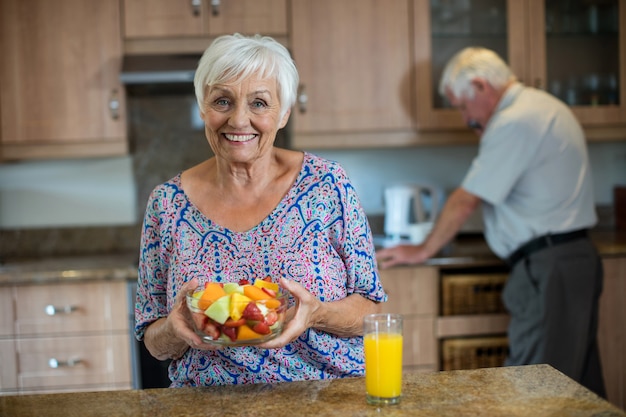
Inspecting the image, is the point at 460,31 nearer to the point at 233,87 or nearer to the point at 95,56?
the point at 95,56

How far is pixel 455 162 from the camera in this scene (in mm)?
3521

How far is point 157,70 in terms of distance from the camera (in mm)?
2949

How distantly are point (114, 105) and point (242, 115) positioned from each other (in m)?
1.65

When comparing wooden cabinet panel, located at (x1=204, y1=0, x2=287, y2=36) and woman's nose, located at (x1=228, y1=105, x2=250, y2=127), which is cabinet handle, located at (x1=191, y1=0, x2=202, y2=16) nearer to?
wooden cabinet panel, located at (x1=204, y1=0, x2=287, y2=36)

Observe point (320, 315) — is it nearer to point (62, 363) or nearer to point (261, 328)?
point (261, 328)

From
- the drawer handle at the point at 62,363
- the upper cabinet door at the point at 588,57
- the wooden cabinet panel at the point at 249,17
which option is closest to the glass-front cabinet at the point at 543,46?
the upper cabinet door at the point at 588,57

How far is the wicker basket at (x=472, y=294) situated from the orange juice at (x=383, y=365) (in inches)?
66.5

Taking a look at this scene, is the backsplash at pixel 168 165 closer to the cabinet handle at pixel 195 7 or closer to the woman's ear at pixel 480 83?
the cabinet handle at pixel 195 7

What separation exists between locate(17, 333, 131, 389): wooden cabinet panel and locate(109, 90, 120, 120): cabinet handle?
2.78ft

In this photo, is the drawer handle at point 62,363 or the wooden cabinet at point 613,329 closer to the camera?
the drawer handle at point 62,363

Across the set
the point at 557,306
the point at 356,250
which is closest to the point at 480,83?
the point at 557,306

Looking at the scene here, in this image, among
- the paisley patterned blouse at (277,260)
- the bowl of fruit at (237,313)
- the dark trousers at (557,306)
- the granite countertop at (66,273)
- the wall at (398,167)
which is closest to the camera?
the bowl of fruit at (237,313)

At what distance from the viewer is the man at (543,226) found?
2.68 m

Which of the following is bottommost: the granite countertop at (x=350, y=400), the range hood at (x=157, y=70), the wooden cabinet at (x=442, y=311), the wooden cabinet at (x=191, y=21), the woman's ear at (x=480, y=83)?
the wooden cabinet at (x=442, y=311)
